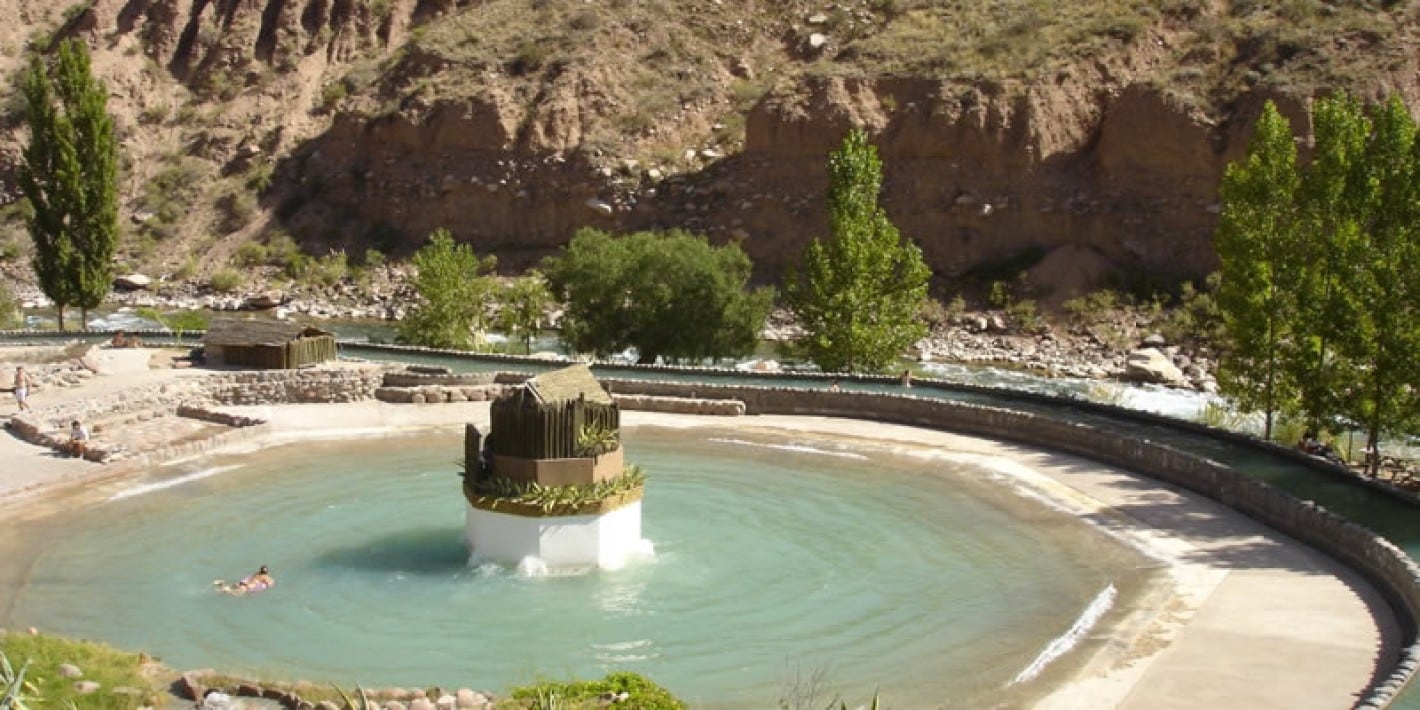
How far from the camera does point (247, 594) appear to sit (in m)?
21.4

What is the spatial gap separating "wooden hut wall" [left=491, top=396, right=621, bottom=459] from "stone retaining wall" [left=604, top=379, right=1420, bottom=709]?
38.4 feet

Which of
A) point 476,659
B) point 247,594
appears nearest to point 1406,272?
point 476,659

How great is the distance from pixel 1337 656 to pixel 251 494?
19170mm

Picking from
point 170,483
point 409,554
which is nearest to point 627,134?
point 170,483

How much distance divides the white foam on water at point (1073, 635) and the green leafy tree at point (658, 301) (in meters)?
25.4

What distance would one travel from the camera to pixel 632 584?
22109 millimetres

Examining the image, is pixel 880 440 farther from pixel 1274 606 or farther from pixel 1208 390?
pixel 1208 390

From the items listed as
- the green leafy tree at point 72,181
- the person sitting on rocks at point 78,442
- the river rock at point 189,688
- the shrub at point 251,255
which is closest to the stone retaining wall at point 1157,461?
the river rock at point 189,688

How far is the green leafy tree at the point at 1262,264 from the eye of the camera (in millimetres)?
31141

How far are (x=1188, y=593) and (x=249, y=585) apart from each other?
13.5m

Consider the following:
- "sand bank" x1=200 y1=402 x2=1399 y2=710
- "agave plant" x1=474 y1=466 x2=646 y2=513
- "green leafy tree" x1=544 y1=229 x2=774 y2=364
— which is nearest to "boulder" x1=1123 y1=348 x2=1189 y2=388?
"green leafy tree" x1=544 y1=229 x2=774 y2=364

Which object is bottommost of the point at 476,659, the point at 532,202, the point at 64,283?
the point at 476,659

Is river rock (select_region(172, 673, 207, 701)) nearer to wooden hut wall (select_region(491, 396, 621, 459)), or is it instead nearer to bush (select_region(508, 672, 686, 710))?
bush (select_region(508, 672, 686, 710))

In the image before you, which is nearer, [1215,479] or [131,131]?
[1215,479]
